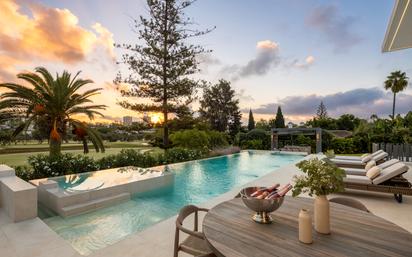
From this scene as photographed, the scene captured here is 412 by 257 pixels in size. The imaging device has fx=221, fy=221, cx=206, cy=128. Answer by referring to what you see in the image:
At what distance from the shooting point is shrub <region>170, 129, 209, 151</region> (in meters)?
13.4

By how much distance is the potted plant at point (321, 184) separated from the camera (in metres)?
1.67

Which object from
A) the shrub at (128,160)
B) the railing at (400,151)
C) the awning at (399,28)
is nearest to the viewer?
the awning at (399,28)

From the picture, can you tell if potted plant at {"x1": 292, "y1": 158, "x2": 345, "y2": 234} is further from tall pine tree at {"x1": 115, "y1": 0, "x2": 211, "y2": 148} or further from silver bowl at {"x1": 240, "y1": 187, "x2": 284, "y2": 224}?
tall pine tree at {"x1": 115, "y1": 0, "x2": 211, "y2": 148}

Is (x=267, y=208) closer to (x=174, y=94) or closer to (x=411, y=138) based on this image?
(x=174, y=94)

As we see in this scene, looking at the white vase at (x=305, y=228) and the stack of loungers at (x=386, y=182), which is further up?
the white vase at (x=305, y=228)

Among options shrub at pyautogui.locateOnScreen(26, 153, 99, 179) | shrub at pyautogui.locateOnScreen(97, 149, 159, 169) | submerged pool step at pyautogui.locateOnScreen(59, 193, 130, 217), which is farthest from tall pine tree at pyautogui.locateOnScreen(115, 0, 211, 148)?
submerged pool step at pyautogui.locateOnScreen(59, 193, 130, 217)

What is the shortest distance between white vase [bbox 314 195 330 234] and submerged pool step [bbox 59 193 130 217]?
459 centimetres

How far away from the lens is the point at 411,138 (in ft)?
40.6

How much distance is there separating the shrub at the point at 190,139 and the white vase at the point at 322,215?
1174cm

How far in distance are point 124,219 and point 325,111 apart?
44647 millimetres

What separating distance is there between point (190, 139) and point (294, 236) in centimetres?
1183

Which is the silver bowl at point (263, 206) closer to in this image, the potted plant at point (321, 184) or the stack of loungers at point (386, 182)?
the potted plant at point (321, 184)

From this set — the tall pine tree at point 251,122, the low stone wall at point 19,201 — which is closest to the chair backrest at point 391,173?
the low stone wall at point 19,201

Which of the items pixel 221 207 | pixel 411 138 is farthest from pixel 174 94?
pixel 411 138
